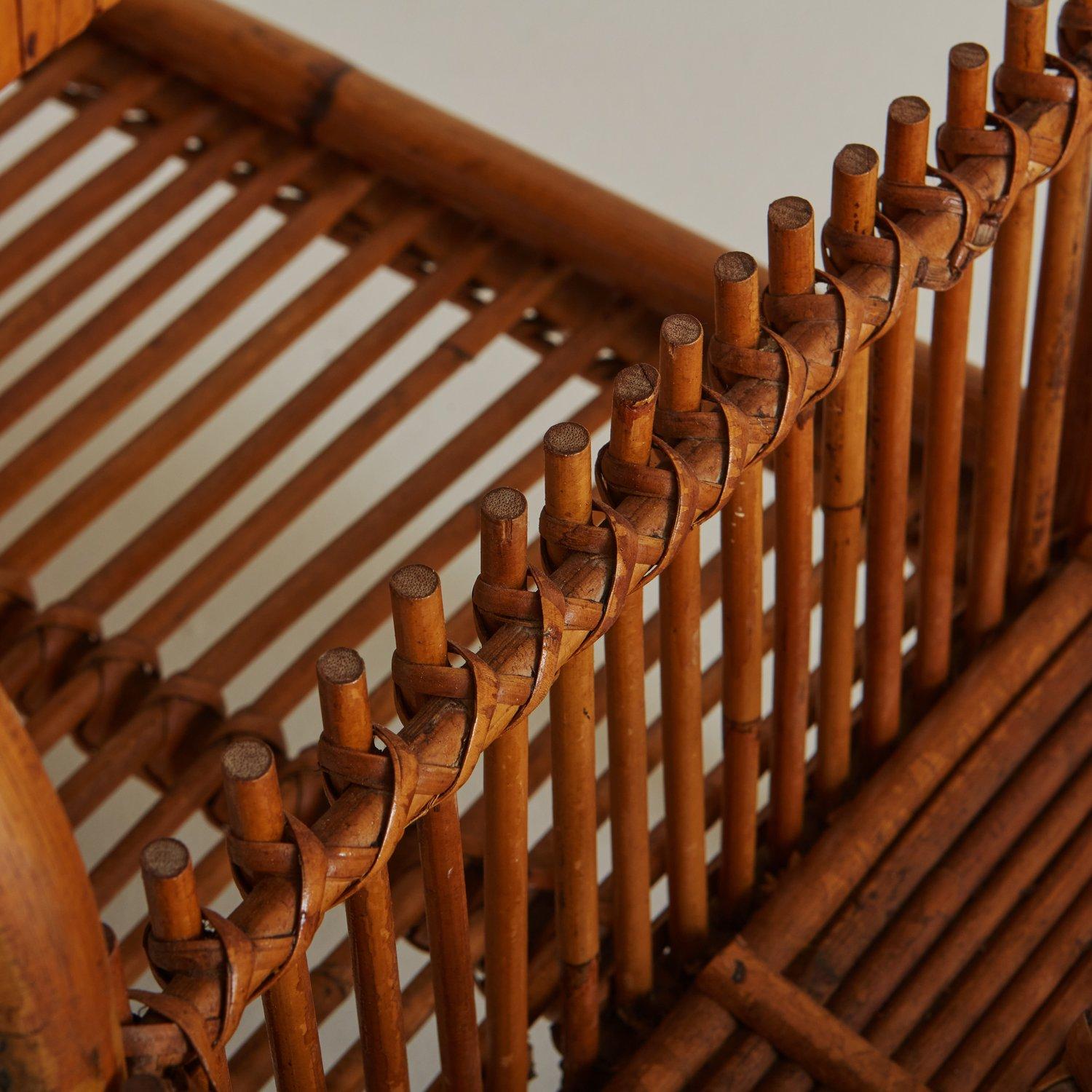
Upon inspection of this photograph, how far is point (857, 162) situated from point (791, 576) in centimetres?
18

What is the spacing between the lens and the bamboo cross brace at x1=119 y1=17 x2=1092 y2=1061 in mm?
504

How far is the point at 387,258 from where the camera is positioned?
1145 millimetres

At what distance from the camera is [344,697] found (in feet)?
1.65

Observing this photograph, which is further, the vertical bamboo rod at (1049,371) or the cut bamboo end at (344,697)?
the vertical bamboo rod at (1049,371)

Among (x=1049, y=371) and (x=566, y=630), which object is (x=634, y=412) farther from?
(x=1049, y=371)

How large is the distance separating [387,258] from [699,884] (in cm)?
53

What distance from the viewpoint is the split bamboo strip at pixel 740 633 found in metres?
0.60

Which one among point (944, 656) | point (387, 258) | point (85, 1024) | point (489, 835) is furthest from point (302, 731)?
point (85, 1024)

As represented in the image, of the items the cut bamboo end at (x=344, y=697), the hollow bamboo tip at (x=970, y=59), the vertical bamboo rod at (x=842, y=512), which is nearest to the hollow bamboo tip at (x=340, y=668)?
the cut bamboo end at (x=344, y=697)

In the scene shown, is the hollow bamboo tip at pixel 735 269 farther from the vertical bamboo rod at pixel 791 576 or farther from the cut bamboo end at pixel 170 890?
the cut bamboo end at pixel 170 890

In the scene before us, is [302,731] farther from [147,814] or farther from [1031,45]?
[1031,45]

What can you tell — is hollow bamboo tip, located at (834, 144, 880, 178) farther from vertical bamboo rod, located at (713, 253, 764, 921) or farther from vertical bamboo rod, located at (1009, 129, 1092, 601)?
vertical bamboo rod, located at (1009, 129, 1092, 601)

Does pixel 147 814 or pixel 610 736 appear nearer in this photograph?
pixel 610 736

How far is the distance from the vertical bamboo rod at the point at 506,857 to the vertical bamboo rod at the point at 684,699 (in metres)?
0.08
